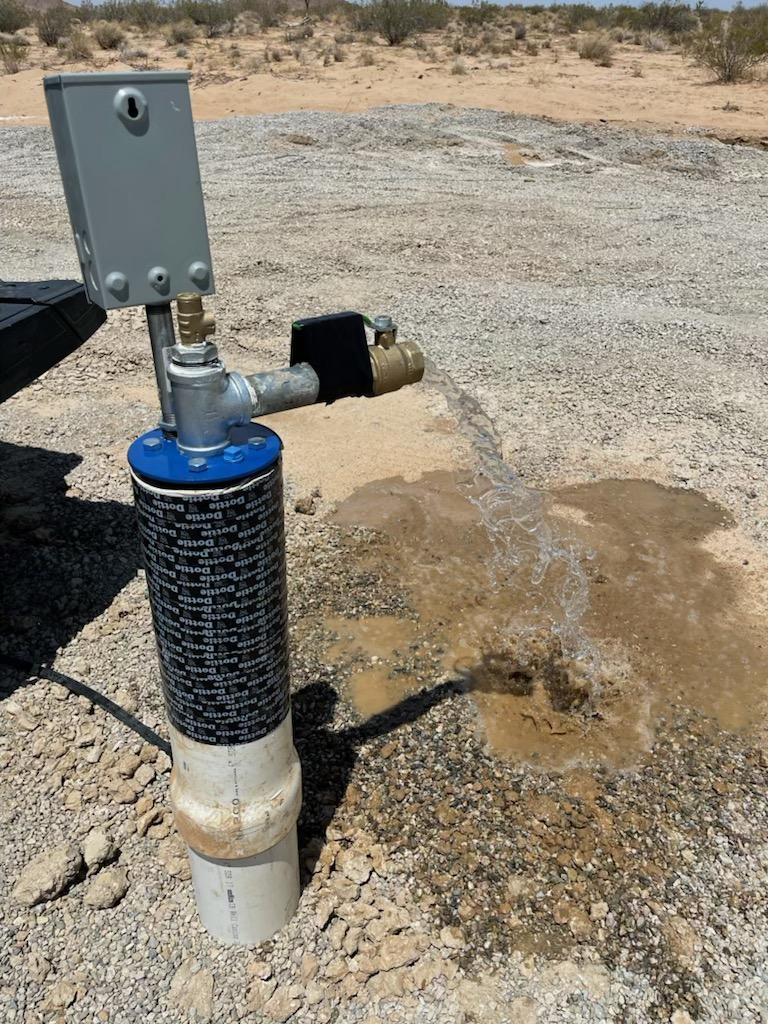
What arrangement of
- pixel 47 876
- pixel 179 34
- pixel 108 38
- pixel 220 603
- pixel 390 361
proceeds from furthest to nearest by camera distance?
pixel 179 34 → pixel 108 38 → pixel 47 876 → pixel 390 361 → pixel 220 603

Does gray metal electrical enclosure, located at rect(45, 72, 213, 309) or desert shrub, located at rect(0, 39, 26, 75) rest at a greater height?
desert shrub, located at rect(0, 39, 26, 75)

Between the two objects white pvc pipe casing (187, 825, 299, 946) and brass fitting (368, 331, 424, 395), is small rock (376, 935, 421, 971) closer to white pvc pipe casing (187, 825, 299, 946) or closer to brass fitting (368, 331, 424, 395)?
white pvc pipe casing (187, 825, 299, 946)

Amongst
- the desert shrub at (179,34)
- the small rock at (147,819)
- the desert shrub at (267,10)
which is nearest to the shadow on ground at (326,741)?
the small rock at (147,819)

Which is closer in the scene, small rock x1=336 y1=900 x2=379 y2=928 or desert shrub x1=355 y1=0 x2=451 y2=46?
small rock x1=336 y1=900 x2=379 y2=928

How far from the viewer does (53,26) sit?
2258 cm

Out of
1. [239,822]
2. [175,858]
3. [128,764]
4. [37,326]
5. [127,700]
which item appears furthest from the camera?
[37,326]

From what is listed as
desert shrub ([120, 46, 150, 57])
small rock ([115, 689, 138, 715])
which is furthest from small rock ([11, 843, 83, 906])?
desert shrub ([120, 46, 150, 57])

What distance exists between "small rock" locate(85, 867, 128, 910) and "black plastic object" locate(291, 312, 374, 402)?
5.42 feet

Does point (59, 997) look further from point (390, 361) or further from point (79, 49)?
point (79, 49)

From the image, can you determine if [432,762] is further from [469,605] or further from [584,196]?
Answer: [584,196]

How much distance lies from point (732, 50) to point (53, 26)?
61.8 ft

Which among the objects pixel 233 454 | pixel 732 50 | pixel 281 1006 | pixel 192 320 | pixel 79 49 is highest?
pixel 79 49

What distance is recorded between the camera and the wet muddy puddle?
2980 mm

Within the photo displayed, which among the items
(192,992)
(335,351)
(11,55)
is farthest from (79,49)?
(192,992)
